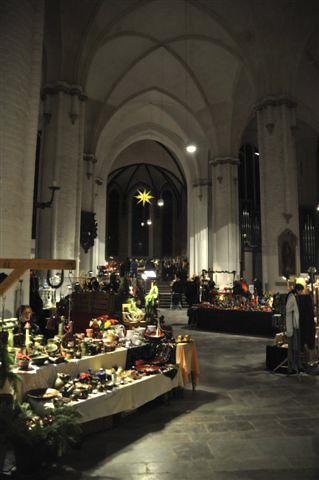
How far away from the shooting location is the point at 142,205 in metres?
36.4

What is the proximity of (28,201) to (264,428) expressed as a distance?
6.00m

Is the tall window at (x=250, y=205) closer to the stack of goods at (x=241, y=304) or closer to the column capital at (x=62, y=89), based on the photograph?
the stack of goods at (x=241, y=304)

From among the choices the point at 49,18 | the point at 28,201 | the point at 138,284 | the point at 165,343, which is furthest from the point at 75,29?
the point at 165,343

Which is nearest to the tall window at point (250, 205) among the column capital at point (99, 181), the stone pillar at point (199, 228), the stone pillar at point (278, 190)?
the stone pillar at point (199, 228)

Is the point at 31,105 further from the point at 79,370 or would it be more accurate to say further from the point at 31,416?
the point at 31,416

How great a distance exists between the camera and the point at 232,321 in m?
11.7

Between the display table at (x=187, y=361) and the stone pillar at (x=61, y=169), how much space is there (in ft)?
23.9

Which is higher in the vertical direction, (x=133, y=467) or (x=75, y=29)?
(x=75, y=29)

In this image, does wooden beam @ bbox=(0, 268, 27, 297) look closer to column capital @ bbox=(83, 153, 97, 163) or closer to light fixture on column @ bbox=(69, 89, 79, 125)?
light fixture on column @ bbox=(69, 89, 79, 125)

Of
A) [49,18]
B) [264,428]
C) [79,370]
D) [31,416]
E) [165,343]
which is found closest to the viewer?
[31,416]

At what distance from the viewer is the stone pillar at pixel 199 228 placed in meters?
24.0

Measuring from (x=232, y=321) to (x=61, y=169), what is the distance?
24.5 ft

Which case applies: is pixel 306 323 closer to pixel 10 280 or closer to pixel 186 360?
pixel 186 360

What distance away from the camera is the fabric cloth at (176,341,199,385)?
567cm
